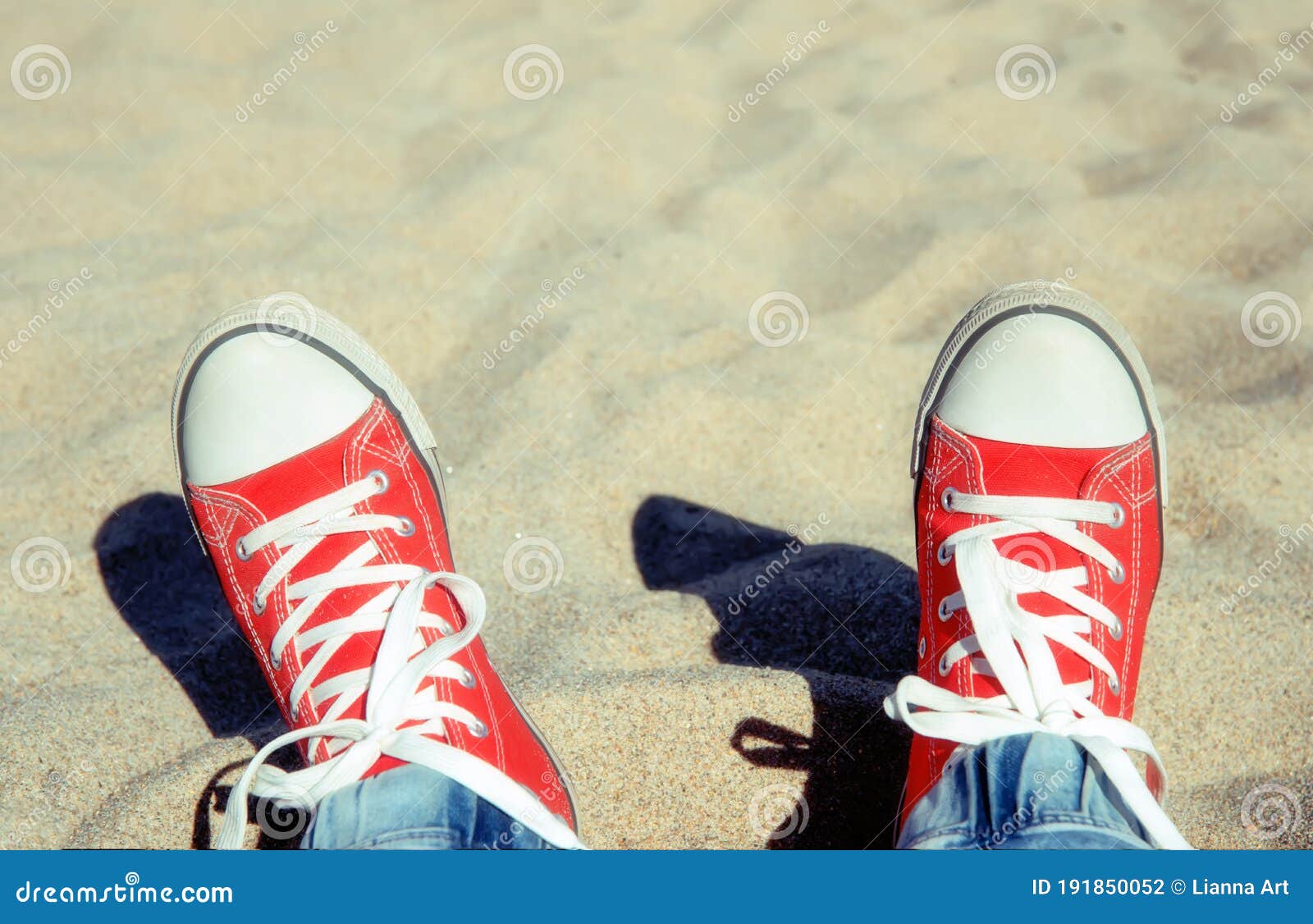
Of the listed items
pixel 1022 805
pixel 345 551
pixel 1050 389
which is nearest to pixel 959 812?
pixel 1022 805

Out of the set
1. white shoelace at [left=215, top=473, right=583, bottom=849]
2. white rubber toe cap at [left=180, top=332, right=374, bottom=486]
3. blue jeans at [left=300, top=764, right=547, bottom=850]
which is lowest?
blue jeans at [left=300, top=764, right=547, bottom=850]

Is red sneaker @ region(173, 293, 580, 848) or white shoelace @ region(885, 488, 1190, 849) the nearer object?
white shoelace @ region(885, 488, 1190, 849)

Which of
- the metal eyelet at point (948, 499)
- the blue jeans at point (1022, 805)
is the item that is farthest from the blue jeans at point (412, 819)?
the metal eyelet at point (948, 499)

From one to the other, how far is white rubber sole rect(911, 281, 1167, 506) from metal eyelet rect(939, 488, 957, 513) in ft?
0.24

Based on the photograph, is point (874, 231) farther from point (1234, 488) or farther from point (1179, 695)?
point (1179, 695)

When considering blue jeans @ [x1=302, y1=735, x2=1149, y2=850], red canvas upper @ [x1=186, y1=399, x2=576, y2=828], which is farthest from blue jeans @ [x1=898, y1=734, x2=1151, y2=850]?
red canvas upper @ [x1=186, y1=399, x2=576, y2=828]

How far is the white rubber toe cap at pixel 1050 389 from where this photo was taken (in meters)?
1.48

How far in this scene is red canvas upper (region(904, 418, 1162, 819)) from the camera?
4.34 feet

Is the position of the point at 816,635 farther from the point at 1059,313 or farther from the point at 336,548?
the point at 336,548

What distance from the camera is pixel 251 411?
152 centimetres

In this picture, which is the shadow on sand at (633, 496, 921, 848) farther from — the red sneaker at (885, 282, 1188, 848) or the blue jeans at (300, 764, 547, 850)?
the blue jeans at (300, 764, 547, 850)

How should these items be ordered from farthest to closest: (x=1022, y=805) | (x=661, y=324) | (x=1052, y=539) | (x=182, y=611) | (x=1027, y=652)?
(x=661, y=324) < (x=182, y=611) < (x=1052, y=539) < (x=1027, y=652) < (x=1022, y=805)

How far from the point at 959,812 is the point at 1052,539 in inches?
19.3

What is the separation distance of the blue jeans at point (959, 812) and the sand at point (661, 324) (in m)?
0.22
